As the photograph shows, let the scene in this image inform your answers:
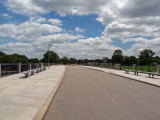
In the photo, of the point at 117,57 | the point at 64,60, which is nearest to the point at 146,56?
the point at 117,57

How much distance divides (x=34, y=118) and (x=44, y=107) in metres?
1.25

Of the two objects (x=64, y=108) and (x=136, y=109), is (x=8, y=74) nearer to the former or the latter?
(x=64, y=108)

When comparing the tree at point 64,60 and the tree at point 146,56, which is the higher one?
the tree at point 146,56

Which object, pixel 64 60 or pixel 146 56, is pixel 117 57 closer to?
pixel 146 56

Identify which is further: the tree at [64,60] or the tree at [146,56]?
the tree at [64,60]

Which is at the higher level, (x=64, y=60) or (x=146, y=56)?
(x=146, y=56)

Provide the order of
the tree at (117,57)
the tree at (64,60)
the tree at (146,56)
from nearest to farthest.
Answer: the tree at (146,56), the tree at (117,57), the tree at (64,60)

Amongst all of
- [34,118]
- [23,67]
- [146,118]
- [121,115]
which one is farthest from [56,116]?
[23,67]

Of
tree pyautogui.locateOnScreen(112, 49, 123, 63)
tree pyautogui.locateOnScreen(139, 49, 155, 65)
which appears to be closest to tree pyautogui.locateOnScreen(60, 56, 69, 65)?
tree pyautogui.locateOnScreen(112, 49, 123, 63)

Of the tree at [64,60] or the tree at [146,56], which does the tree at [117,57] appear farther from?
the tree at [64,60]

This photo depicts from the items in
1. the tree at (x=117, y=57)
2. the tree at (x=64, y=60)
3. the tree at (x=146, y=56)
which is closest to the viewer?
the tree at (x=146, y=56)

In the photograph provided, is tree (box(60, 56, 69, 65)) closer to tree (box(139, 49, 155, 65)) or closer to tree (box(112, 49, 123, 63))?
tree (box(112, 49, 123, 63))

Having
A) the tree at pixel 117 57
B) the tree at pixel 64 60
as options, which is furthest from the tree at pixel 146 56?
the tree at pixel 64 60

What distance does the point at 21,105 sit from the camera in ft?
21.3
